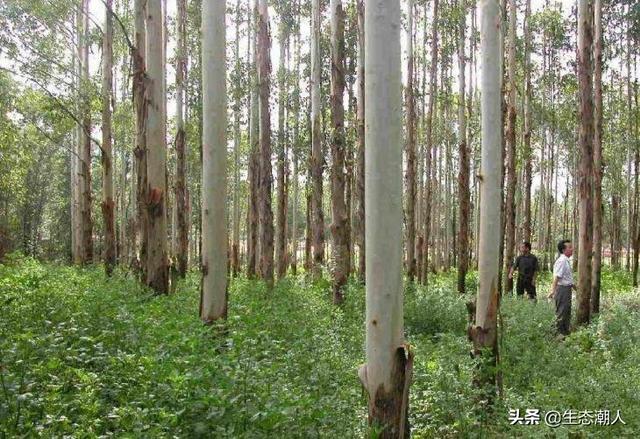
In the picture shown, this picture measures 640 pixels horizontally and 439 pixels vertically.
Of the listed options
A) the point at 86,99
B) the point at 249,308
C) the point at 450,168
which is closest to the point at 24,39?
the point at 86,99

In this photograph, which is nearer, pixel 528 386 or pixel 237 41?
pixel 528 386

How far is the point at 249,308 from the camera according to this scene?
26.8 feet

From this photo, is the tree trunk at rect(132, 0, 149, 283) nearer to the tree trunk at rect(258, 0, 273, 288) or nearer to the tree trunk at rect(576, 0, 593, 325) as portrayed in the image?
the tree trunk at rect(258, 0, 273, 288)

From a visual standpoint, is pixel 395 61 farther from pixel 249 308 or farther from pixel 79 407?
pixel 249 308

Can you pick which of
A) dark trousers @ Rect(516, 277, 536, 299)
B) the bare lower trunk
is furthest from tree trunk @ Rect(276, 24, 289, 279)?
the bare lower trunk

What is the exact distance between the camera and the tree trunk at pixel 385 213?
336 cm

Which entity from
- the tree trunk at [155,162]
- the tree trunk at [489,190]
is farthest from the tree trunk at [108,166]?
the tree trunk at [489,190]

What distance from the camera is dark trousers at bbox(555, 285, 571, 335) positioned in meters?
9.34

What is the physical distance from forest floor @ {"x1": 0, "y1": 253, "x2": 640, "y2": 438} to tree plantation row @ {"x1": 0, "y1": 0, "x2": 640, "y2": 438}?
54 cm

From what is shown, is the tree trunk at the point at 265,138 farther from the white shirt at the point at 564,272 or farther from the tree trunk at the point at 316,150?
the white shirt at the point at 564,272

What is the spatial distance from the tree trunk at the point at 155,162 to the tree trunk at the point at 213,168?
7.18 feet

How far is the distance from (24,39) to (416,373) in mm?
14802

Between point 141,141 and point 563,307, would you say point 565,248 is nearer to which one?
point 563,307

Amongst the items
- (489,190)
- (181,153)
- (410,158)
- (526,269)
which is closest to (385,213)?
(489,190)
